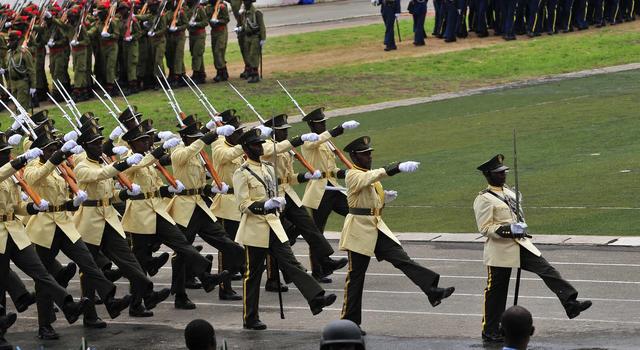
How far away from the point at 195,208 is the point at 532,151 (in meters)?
8.36

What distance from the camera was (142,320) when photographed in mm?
15148

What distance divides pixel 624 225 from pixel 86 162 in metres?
6.19

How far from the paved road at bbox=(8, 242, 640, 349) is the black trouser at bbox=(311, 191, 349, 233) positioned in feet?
2.18

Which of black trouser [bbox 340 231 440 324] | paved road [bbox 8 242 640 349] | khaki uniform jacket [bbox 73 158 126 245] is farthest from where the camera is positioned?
khaki uniform jacket [bbox 73 158 126 245]

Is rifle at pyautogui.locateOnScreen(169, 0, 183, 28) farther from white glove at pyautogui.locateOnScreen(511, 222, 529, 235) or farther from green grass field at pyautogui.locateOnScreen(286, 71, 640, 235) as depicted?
white glove at pyautogui.locateOnScreen(511, 222, 529, 235)

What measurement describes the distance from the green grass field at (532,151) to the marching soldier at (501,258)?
435cm

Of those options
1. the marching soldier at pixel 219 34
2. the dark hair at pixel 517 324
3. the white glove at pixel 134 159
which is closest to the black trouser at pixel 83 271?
the white glove at pixel 134 159

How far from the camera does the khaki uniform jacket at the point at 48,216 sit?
48.5 feet

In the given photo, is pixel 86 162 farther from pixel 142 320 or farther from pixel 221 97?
pixel 221 97

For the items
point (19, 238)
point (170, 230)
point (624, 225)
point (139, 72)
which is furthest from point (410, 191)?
point (139, 72)

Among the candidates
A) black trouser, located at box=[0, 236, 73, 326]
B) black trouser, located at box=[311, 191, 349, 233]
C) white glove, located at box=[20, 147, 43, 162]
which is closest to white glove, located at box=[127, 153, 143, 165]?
white glove, located at box=[20, 147, 43, 162]

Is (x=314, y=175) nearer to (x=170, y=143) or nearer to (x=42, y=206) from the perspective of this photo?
(x=170, y=143)

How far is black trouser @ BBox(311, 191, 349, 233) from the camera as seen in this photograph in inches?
653

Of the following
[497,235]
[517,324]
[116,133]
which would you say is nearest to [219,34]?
[116,133]
